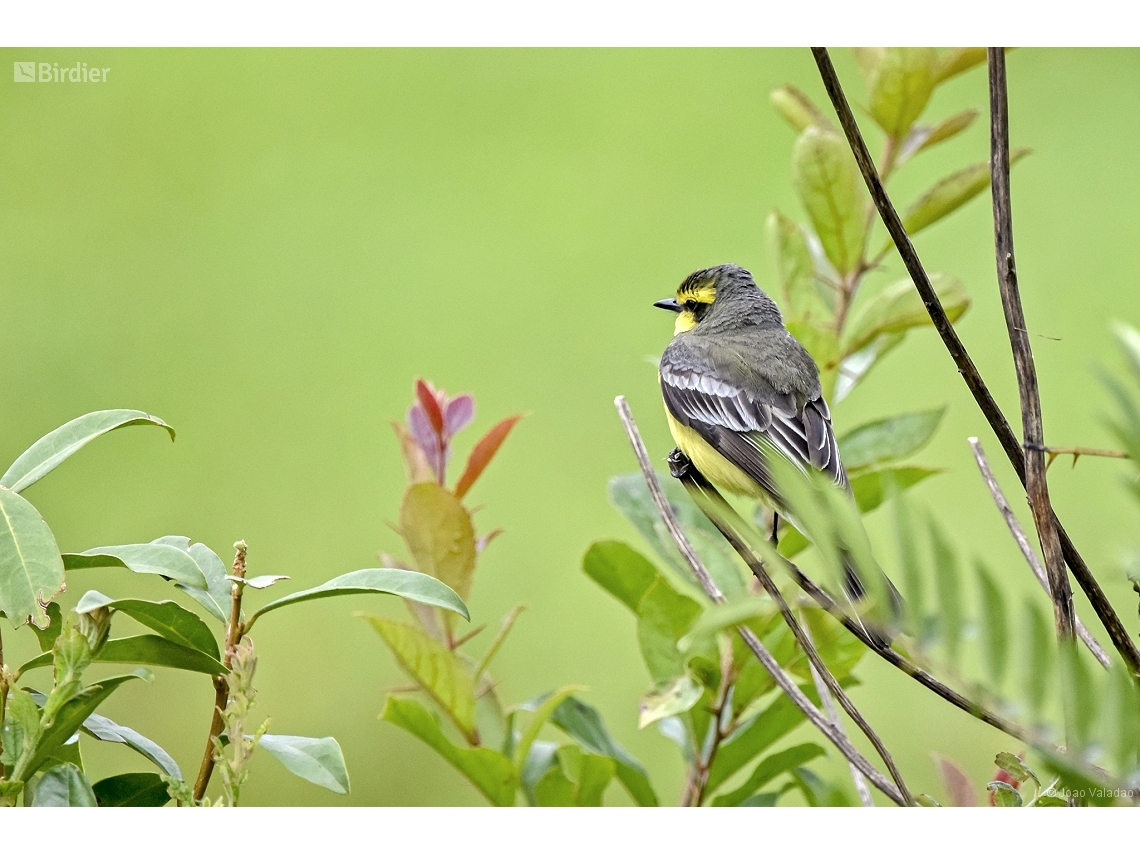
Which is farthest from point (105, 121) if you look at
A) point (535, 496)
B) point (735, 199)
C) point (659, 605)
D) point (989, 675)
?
point (989, 675)

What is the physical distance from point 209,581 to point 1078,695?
0.66m

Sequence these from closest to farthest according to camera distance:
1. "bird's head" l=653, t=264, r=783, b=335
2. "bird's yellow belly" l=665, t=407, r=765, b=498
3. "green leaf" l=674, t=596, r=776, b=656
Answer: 1. "green leaf" l=674, t=596, r=776, b=656
2. "bird's yellow belly" l=665, t=407, r=765, b=498
3. "bird's head" l=653, t=264, r=783, b=335

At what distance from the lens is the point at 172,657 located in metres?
0.89

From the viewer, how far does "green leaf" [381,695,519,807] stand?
1.33m

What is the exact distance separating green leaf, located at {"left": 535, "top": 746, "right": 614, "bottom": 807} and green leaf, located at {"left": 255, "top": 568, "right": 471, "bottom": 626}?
1.62ft

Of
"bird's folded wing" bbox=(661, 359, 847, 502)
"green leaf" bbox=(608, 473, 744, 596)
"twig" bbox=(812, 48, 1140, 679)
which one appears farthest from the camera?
"bird's folded wing" bbox=(661, 359, 847, 502)

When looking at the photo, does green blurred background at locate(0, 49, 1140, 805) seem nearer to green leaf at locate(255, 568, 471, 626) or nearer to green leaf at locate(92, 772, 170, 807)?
green leaf at locate(92, 772, 170, 807)

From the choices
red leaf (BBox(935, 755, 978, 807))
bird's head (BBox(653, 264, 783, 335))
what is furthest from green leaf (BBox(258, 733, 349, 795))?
bird's head (BBox(653, 264, 783, 335))

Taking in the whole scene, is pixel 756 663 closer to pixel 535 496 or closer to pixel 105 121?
pixel 535 496

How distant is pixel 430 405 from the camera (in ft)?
5.17

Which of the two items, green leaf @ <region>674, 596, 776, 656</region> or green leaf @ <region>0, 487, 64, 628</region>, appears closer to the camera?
green leaf @ <region>674, 596, 776, 656</region>

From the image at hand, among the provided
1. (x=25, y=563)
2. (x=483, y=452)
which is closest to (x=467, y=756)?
(x=483, y=452)

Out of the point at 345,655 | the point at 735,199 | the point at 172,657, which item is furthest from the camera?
the point at 735,199

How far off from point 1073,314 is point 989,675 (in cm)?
356
